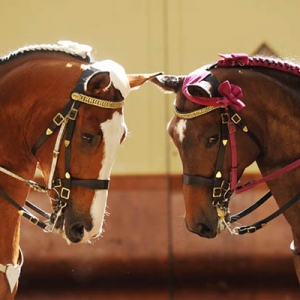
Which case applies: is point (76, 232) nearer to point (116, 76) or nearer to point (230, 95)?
point (116, 76)

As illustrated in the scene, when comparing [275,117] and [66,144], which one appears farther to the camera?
[275,117]

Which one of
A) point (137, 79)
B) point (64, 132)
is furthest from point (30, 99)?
point (137, 79)

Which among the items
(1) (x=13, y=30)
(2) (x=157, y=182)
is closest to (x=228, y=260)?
(2) (x=157, y=182)

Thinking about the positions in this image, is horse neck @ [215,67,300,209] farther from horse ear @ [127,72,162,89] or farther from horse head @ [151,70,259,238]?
horse ear @ [127,72,162,89]

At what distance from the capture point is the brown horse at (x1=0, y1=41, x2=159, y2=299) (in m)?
3.88

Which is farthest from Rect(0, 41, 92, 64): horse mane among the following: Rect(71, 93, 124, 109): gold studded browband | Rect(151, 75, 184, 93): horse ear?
Rect(151, 75, 184, 93): horse ear

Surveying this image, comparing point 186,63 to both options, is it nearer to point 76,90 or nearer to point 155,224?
point 155,224

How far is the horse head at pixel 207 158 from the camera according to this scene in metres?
4.02

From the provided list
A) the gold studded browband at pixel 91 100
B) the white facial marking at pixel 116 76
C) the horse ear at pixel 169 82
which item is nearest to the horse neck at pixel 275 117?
the horse ear at pixel 169 82

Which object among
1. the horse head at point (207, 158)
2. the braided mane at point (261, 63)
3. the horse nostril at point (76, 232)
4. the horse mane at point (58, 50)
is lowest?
the horse nostril at point (76, 232)

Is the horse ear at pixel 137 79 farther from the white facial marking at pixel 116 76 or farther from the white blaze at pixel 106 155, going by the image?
the white blaze at pixel 106 155

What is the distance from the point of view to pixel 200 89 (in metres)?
3.98

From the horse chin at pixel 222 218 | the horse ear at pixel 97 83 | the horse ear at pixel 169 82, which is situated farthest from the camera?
the horse ear at pixel 169 82

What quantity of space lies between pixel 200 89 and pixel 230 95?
14cm
